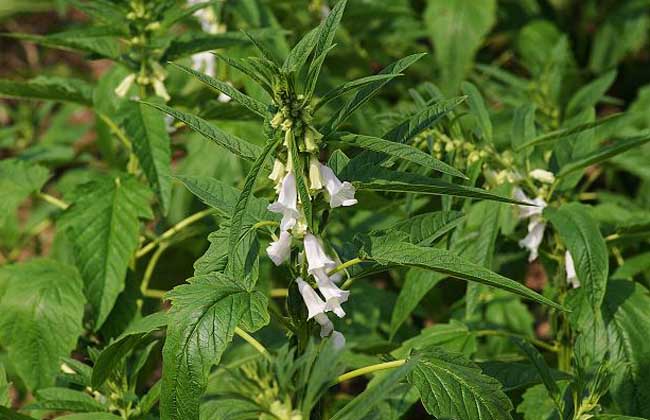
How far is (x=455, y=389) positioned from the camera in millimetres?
1987

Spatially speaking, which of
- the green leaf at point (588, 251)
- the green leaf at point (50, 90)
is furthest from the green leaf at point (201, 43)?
the green leaf at point (588, 251)

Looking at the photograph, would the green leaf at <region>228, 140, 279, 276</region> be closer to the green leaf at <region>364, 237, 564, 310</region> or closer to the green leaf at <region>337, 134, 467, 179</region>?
the green leaf at <region>337, 134, 467, 179</region>

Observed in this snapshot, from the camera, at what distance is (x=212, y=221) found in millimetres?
3232

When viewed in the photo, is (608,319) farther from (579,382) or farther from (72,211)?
(72,211)

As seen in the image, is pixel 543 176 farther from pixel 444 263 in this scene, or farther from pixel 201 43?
pixel 201 43

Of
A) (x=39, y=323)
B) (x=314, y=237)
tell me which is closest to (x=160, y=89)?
(x=39, y=323)

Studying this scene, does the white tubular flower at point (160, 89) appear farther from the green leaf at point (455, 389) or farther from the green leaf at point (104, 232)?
the green leaf at point (455, 389)

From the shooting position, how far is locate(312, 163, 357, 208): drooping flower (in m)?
1.92

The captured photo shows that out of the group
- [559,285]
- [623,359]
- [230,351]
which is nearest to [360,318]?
[230,351]

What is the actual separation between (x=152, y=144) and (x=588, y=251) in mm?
1313

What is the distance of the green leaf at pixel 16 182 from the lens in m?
3.00

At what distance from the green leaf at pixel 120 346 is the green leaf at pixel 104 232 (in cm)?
48

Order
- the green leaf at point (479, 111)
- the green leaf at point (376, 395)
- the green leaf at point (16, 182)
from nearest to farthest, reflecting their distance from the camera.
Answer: the green leaf at point (376, 395) → the green leaf at point (479, 111) → the green leaf at point (16, 182)

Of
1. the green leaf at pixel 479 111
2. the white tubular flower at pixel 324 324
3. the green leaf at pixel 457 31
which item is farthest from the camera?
the green leaf at pixel 457 31
